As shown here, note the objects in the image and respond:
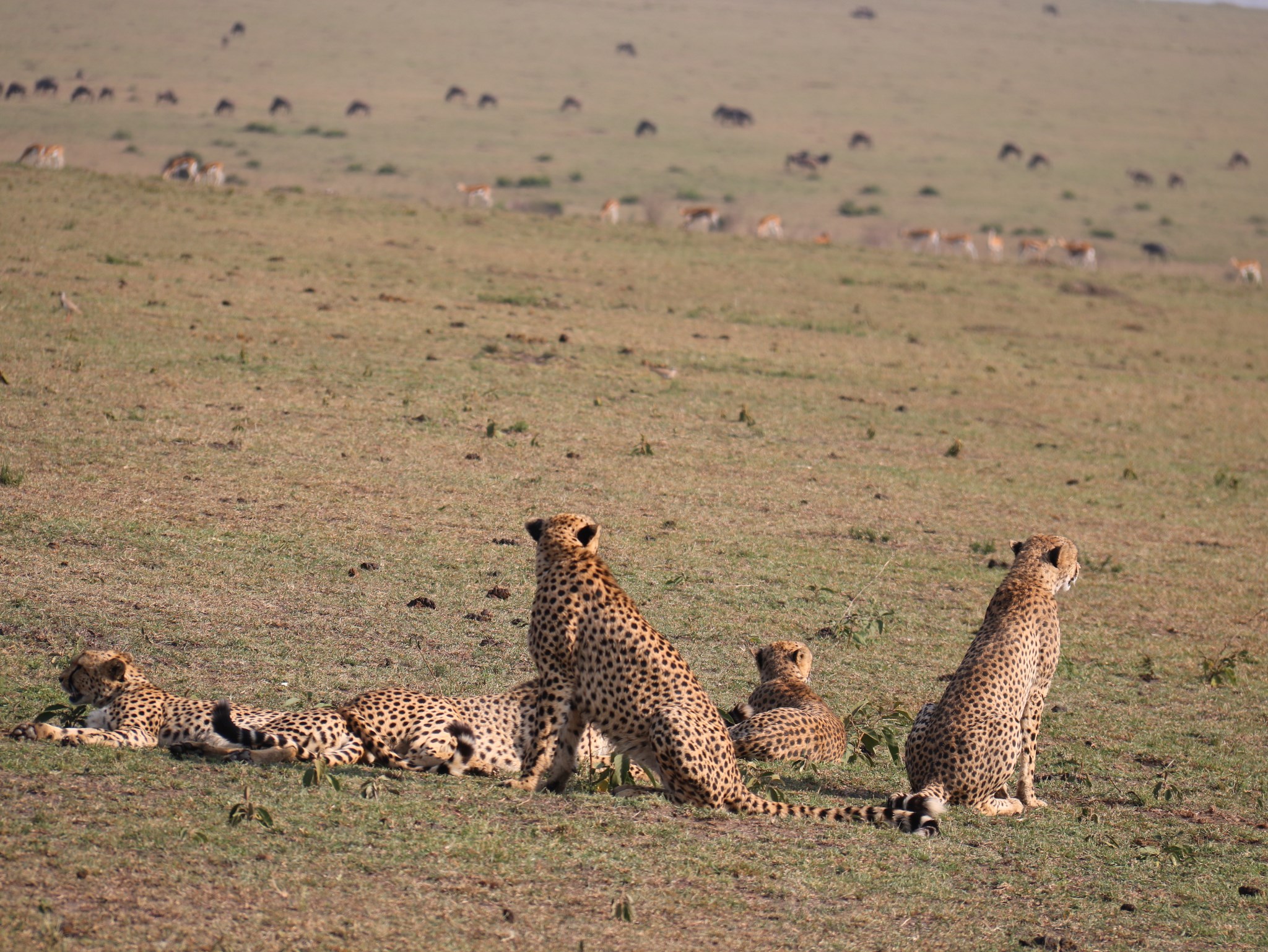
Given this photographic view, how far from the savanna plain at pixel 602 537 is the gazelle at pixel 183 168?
4652 mm

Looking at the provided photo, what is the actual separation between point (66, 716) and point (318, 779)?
1.42 m

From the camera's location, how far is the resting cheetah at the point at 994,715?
6133mm

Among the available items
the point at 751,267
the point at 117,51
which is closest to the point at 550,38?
the point at 117,51

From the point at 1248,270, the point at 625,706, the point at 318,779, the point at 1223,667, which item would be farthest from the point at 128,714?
the point at 1248,270

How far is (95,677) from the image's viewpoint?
20.3ft

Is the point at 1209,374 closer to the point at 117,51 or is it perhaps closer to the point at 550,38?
the point at 117,51

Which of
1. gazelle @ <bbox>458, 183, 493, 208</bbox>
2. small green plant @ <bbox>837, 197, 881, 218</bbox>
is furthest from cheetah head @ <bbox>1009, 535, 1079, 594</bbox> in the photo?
small green plant @ <bbox>837, 197, 881, 218</bbox>

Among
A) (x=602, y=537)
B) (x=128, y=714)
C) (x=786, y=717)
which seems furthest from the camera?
(x=602, y=537)

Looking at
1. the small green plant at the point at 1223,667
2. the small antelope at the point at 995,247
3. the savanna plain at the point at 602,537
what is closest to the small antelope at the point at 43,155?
the savanna plain at the point at 602,537

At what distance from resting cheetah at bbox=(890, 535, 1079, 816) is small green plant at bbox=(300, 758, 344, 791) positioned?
91.7 inches

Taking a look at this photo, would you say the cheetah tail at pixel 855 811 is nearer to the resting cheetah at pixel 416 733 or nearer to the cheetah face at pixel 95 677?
the resting cheetah at pixel 416 733

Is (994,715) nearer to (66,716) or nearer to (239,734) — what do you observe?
(239,734)

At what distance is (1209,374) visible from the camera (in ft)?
68.1

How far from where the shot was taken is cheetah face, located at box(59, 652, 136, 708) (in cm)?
618
